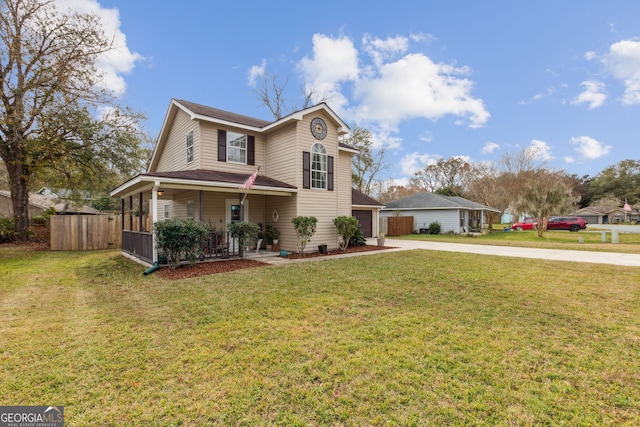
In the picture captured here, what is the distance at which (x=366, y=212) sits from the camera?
2048 centimetres

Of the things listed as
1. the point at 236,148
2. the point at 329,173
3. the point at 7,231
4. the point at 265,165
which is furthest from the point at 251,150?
the point at 7,231

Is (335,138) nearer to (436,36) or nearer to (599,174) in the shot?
(436,36)

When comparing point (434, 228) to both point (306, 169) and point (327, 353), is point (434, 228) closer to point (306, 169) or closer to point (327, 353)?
point (306, 169)

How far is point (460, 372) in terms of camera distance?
2.88 m

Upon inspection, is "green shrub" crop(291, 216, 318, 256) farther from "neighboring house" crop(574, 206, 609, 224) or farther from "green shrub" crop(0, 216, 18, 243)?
"neighboring house" crop(574, 206, 609, 224)

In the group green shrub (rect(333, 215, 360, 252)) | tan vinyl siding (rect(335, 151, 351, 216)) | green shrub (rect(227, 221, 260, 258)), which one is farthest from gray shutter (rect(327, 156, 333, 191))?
green shrub (rect(227, 221, 260, 258))

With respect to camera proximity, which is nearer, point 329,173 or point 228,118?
point 228,118

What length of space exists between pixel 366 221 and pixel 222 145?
39.4ft

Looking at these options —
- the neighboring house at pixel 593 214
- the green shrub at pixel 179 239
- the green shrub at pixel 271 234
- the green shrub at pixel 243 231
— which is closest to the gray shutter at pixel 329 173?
the green shrub at pixel 271 234

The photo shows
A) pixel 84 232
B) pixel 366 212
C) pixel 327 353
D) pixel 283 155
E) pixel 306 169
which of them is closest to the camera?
pixel 327 353

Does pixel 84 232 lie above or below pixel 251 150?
below

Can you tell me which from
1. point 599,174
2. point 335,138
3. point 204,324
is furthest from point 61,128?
point 599,174

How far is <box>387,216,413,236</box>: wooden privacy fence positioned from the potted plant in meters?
13.8

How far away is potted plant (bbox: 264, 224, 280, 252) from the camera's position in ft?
39.3
